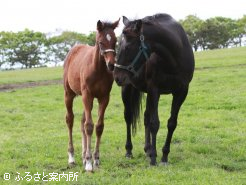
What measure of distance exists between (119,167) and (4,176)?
1823mm

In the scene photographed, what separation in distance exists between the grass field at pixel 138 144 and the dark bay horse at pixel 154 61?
68 cm

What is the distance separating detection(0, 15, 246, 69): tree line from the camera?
63.1 meters

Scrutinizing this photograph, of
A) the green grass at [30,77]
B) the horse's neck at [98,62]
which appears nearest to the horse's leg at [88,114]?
the horse's neck at [98,62]

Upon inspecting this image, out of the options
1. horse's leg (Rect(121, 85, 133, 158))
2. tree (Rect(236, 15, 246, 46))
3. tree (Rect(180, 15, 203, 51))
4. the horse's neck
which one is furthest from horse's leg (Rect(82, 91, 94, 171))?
tree (Rect(236, 15, 246, 46))

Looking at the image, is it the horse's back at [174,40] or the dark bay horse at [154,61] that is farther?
the horse's back at [174,40]

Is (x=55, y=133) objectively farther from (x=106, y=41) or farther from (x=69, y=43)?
(x=69, y=43)

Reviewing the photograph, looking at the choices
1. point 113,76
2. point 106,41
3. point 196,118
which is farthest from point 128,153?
point 196,118

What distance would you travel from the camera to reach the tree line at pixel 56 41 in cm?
6312

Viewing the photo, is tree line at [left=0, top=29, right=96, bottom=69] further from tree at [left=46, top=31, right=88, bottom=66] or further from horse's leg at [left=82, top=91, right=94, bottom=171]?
horse's leg at [left=82, top=91, right=94, bottom=171]

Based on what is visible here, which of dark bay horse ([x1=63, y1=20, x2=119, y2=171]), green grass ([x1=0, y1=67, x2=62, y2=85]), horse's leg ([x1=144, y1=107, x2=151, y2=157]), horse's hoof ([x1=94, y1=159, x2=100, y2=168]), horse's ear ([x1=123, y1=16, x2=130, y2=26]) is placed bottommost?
green grass ([x1=0, y1=67, x2=62, y2=85])

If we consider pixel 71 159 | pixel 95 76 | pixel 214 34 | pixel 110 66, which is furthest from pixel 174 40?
pixel 214 34

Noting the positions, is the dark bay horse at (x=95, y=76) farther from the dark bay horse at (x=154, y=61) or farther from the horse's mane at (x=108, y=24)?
the dark bay horse at (x=154, y=61)

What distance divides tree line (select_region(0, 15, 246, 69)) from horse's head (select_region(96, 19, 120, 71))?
57.3m

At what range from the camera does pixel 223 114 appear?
1085cm
